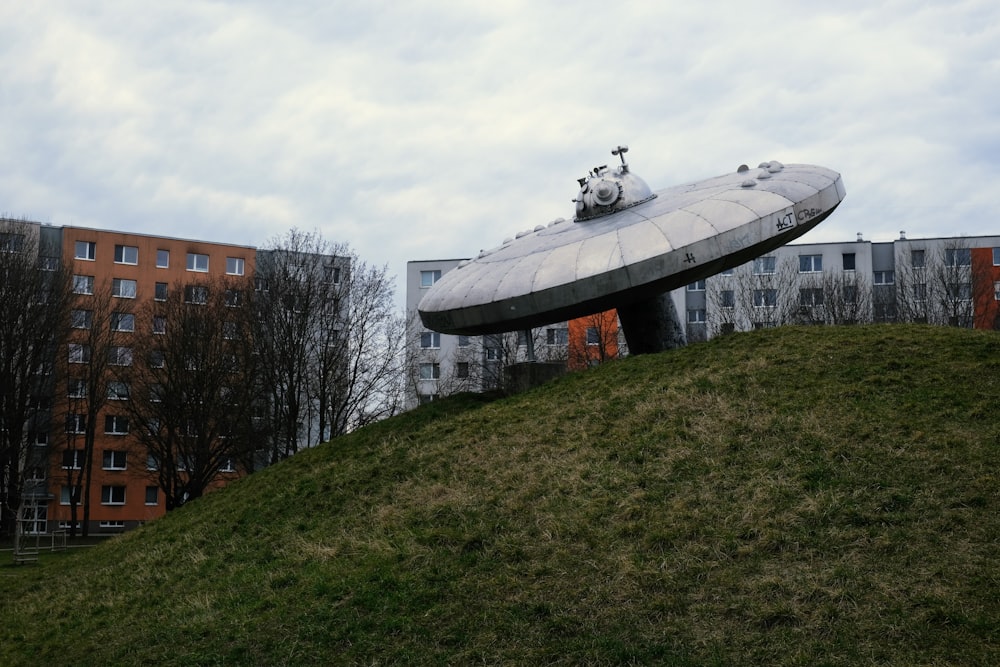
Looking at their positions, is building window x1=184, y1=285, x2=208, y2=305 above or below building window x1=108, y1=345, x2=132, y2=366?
above

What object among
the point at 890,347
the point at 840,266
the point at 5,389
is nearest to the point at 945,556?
the point at 890,347

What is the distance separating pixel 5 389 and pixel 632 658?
39.4 m

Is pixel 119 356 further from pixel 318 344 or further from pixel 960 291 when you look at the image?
pixel 960 291

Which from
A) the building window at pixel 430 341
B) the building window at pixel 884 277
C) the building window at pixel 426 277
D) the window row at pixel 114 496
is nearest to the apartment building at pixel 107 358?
the window row at pixel 114 496

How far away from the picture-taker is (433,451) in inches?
746

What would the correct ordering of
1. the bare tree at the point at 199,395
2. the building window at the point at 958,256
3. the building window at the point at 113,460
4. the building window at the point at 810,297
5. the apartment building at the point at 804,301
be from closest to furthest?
1. the bare tree at the point at 199,395
2. the apartment building at the point at 804,301
3. the building window at the point at 810,297
4. the building window at the point at 958,256
5. the building window at the point at 113,460

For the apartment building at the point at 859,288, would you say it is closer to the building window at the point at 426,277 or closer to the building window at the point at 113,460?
the building window at the point at 426,277

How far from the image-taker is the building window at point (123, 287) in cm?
6500

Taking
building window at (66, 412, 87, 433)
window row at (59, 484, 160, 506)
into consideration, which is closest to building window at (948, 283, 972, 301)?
building window at (66, 412, 87, 433)

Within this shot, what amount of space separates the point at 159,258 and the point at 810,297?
41871mm

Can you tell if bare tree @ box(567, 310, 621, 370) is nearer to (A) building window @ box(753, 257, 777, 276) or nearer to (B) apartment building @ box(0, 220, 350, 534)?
(A) building window @ box(753, 257, 777, 276)

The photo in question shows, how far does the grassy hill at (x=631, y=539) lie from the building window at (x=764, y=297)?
32917 millimetres

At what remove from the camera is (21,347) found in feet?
142

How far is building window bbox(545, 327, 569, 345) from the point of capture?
2304 inches
